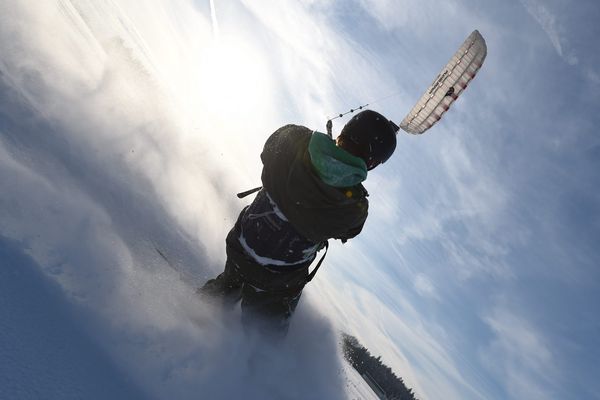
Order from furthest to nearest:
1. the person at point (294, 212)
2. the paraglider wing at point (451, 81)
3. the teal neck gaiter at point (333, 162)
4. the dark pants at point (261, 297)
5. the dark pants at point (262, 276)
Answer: the paraglider wing at point (451, 81) → the dark pants at point (261, 297) → the dark pants at point (262, 276) → the person at point (294, 212) → the teal neck gaiter at point (333, 162)

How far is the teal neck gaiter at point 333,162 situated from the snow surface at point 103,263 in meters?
1.64

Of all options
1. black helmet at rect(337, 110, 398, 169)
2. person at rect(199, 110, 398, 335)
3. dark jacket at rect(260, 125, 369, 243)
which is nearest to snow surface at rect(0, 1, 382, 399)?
person at rect(199, 110, 398, 335)

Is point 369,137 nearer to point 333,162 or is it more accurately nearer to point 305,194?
point 333,162

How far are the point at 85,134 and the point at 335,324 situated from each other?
14.5ft

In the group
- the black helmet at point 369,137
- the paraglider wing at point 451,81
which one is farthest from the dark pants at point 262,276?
the paraglider wing at point 451,81

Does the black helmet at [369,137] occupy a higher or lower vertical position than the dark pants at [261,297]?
higher

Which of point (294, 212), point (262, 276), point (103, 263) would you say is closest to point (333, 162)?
point (294, 212)

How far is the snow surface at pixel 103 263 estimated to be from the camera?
1973 millimetres

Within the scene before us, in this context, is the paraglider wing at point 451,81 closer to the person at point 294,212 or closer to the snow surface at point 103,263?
the snow surface at point 103,263

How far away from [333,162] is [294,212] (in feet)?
2.27

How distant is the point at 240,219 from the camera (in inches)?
162

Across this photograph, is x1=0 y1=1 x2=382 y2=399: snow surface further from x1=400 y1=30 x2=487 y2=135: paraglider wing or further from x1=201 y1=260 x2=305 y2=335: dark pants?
x1=400 y1=30 x2=487 y2=135: paraglider wing

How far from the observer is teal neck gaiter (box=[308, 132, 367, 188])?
289 cm

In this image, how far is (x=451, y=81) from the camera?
11.9 meters
